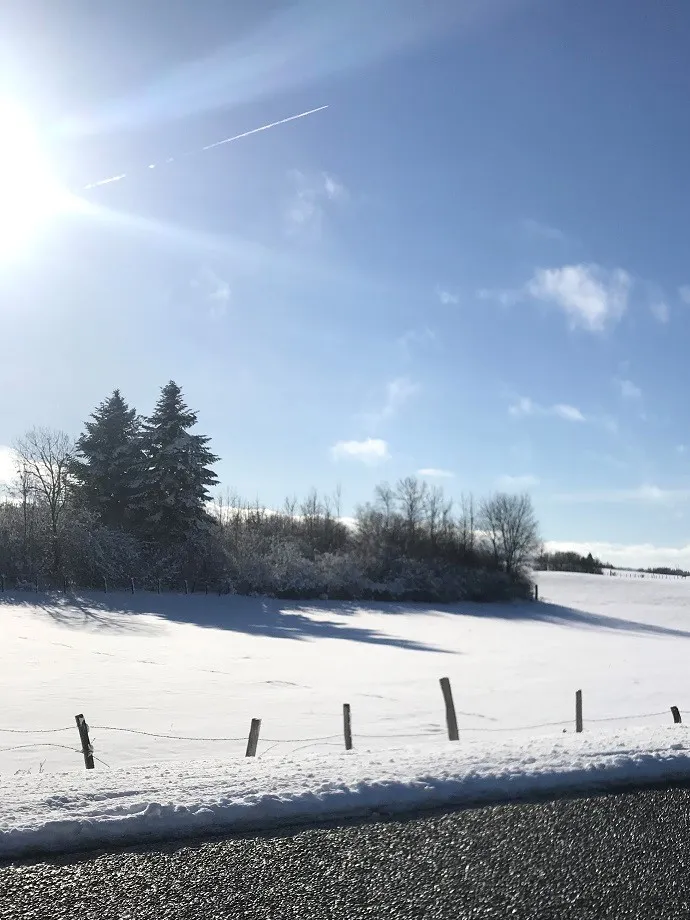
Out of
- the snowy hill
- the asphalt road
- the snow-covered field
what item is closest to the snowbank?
the snow-covered field

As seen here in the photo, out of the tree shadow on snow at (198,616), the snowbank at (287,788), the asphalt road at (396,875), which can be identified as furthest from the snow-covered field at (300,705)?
the asphalt road at (396,875)

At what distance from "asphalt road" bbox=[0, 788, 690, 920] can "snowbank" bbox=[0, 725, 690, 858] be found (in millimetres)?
247

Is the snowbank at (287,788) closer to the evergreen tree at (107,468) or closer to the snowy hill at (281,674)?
the snowy hill at (281,674)

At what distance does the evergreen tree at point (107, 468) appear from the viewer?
151ft

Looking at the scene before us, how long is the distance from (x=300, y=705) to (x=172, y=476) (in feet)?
97.8

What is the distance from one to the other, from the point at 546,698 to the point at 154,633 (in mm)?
16555

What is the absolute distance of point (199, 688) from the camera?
18.8 m

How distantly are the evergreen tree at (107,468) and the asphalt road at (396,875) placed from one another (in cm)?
4413

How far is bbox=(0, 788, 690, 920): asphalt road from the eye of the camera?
3.14m

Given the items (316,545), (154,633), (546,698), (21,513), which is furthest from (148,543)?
(546,698)

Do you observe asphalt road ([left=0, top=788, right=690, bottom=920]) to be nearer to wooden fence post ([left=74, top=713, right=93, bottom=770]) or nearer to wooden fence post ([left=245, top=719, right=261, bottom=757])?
wooden fence post ([left=74, top=713, right=93, bottom=770])

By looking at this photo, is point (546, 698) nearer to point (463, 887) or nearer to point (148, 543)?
point (463, 887)

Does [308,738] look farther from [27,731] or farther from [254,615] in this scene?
[254,615]

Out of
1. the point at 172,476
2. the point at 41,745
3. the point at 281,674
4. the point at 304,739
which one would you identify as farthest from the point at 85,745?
the point at 172,476
